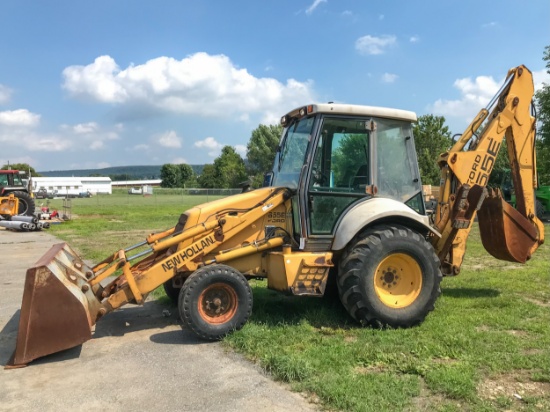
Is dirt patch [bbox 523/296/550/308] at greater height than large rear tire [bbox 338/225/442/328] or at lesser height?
lesser

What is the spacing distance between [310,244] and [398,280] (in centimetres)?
116

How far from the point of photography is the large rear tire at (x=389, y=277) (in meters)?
5.40

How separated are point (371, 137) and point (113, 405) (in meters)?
4.03

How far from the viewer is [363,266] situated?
5383mm

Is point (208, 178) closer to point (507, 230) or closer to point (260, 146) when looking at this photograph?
point (260, 146)

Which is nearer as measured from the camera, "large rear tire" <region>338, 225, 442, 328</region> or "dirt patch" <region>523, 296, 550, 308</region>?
"large rear tire" <region>338, 225, 442, 328</region>

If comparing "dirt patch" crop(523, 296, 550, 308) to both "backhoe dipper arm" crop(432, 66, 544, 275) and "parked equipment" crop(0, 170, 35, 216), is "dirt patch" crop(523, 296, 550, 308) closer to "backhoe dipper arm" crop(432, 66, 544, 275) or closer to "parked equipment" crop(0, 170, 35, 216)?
"backhoe dipper arm" crop(432, 66, 544, 275)

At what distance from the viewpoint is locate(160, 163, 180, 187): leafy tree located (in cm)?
12581

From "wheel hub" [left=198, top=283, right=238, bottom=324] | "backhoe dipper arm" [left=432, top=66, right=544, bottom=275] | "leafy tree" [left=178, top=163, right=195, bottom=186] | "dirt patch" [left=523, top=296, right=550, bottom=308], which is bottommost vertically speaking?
"dirt patch" [left=523, top=296, right=550, bottom=308]

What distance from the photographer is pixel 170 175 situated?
12650 cm

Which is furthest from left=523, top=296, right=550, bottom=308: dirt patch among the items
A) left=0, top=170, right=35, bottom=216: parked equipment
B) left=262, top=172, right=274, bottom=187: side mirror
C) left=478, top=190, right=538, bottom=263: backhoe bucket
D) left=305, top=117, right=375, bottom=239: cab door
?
left=0, top=170, right=35, bottom=216: parked equipment

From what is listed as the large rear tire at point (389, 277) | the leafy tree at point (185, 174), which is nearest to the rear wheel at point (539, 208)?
the large rear tire at point (389, 277)

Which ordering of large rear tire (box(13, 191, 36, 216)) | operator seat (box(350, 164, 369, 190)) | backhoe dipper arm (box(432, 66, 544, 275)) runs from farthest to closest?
large rear tire (box(13, 191, 36, 216)), backhoe dipper arm (box(432, 66, 544, 275)), operator seat (box(350, 164, 369, 190))

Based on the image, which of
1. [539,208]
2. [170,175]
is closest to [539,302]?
[539,208]
